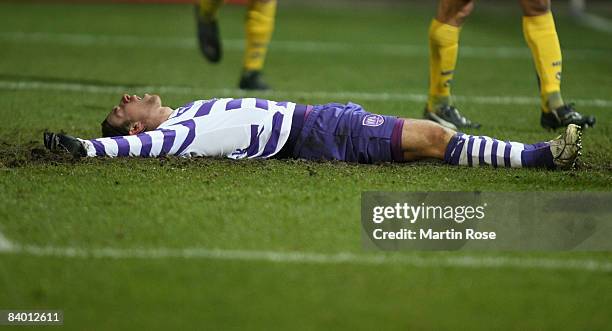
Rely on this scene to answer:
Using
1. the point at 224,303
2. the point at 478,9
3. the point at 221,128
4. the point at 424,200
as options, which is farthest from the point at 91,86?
the point at 478,9

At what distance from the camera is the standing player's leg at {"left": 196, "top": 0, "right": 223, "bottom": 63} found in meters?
8.70

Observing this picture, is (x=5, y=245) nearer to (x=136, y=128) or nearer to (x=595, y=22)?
(x=136, y=128)

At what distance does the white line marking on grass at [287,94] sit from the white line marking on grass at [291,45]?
87.1 inches

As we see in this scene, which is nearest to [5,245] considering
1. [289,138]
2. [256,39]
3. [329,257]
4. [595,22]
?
[329,257]

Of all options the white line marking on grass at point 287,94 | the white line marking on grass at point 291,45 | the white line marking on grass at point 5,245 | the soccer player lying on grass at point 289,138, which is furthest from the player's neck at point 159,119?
the white line marking on grass at point 291,45

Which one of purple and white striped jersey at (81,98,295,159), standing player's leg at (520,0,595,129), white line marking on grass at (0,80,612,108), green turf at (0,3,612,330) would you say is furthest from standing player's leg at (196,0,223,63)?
purple and white striped jersey at (81,98,295,159)

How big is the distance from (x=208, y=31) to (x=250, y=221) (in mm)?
4538

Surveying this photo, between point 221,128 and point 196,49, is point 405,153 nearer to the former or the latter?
point 221,128

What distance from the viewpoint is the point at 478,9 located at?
44.5 ft

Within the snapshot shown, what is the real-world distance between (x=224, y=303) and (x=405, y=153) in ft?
6.60

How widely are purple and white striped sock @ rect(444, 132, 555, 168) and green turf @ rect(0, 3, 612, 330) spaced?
3.0 inches

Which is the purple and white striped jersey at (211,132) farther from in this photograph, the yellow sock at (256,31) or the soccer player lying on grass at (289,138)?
the yellow sock at (256,31)

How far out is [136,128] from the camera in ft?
18.1

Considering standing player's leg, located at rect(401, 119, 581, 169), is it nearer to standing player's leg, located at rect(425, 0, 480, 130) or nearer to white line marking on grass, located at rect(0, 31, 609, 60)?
standing player's leg, located at rect(425, 0, 480, 130)
